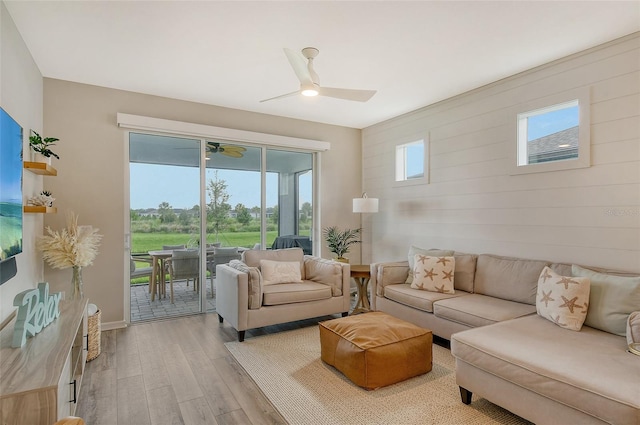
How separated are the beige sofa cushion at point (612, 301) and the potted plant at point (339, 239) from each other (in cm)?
289

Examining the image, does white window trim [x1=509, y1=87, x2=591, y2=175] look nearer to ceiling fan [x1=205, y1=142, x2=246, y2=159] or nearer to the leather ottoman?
the leather ottoman

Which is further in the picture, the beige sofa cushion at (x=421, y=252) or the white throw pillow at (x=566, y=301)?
the beige sofa cushion at (x=421, y=252)

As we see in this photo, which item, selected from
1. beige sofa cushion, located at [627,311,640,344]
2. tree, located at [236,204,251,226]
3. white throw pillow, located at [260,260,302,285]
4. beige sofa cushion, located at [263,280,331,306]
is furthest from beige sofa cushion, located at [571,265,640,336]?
tree, located at [236,204,251,226]

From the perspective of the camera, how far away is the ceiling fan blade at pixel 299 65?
8.19ft

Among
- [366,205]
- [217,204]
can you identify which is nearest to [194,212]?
[217,204]

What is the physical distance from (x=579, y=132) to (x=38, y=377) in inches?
163

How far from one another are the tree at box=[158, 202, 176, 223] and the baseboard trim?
49.5 inches

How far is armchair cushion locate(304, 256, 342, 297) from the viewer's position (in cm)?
406

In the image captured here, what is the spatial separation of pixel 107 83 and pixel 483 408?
4653 mm

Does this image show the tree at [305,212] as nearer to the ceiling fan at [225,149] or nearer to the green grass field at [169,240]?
the green grass field at [169,240]

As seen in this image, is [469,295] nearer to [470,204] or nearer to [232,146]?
[470,204]

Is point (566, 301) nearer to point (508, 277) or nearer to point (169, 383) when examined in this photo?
point (508, 277)

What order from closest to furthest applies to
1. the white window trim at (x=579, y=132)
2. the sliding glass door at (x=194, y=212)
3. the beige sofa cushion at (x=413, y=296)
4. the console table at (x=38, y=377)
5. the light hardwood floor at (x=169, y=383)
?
the console table at (x=38, y=377) → the light hardwood floor at (x=169, y=383) → the white window trim at (x=579, y=132) → the beige sofa cushion at (x=413, y=296) → the sliding glass door at (x=194, y=212)

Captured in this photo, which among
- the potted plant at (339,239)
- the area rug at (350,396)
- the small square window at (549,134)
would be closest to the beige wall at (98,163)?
the area rug at (350,396)
